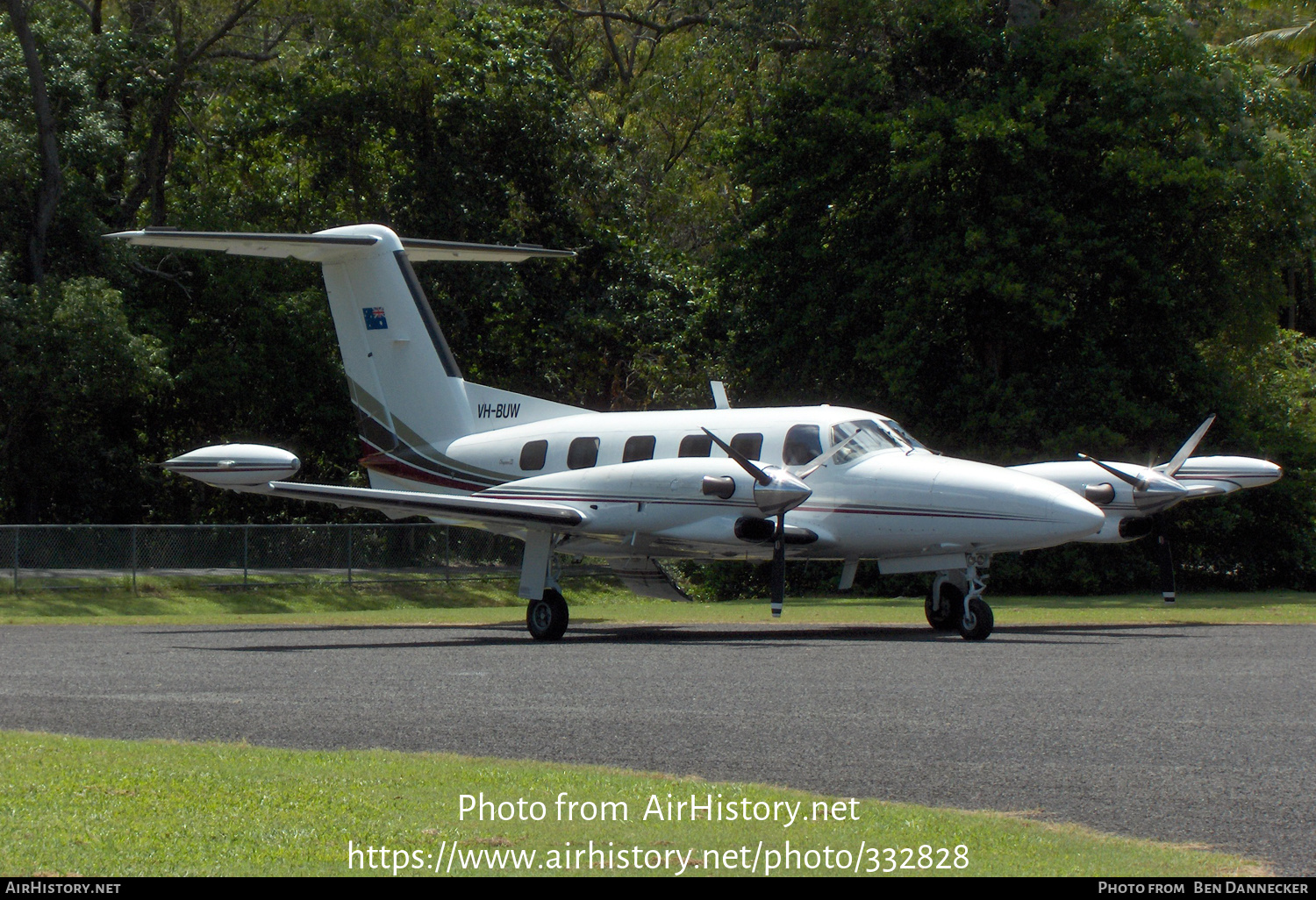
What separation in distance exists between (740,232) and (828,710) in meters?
25.5

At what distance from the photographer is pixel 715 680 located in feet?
42.9

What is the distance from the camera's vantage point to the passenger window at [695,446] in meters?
19.9

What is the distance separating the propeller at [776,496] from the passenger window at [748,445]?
3.63ft

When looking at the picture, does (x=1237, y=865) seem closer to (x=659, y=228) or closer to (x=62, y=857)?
(x=62, y=857)

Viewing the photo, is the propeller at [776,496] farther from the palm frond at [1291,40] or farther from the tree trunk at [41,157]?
the palm frond at [1291,40]

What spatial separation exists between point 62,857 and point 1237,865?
4.74 metres

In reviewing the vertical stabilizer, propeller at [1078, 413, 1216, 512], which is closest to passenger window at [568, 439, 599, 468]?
the vertical stabilizer

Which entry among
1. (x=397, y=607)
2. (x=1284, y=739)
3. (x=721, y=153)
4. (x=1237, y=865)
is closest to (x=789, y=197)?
(x=721, y=153)

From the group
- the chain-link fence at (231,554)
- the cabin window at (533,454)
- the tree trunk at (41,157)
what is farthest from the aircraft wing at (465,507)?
the tree trunk at (41,157)

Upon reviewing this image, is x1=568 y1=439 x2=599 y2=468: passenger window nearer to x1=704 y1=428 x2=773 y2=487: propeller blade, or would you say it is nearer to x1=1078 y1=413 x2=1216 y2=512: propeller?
x1=704 y1=428 x2=773 y2=487: propeller blade

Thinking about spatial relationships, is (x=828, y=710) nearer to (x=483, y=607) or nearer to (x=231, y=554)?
(x=483, y=607)

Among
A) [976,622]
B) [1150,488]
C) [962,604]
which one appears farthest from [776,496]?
[1150,488]

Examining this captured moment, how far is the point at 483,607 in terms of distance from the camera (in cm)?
3091
